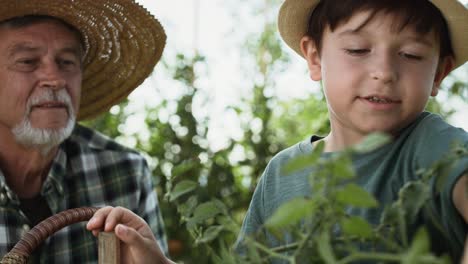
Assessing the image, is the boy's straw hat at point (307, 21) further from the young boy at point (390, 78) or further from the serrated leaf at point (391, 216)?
the serrated leaf at point (391, 216)

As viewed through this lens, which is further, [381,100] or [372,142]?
[381,100]

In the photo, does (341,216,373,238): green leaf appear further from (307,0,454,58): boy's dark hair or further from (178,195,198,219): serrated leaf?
(307,0,454,58): boy's dark hair

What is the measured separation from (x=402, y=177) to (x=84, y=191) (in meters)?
1.29

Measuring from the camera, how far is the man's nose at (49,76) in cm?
189

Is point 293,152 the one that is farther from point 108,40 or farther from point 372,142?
point 108,40

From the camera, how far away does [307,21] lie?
1.45 metres

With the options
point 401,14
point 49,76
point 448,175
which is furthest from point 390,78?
point 49,76

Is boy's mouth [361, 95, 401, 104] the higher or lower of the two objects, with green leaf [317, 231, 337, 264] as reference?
higher

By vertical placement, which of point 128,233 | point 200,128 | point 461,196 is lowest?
point 200,128

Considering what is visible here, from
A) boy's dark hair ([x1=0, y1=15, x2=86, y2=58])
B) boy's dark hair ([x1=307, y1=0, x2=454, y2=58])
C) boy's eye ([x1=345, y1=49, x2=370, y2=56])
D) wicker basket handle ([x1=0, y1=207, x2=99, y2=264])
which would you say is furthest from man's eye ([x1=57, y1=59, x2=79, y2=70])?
boy's eye ([x1=345, y1=49, x2=370, y2=56])

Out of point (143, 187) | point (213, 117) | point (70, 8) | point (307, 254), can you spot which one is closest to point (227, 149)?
point (213, 117)

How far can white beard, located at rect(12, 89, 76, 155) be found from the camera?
190cm

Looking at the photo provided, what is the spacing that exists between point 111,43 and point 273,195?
1.03 metres

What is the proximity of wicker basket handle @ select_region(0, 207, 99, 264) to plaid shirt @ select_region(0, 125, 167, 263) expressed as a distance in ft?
1.85
